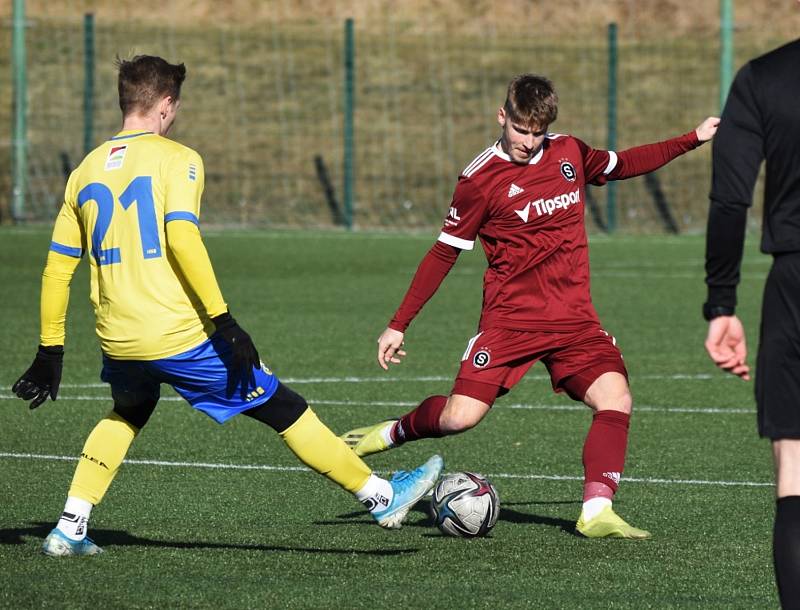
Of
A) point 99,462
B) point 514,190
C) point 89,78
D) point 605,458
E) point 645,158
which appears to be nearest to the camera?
point 99,462

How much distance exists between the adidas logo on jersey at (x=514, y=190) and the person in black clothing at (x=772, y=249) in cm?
242

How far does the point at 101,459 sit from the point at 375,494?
3.31ft

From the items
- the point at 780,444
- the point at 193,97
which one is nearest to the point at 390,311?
the point at 780,444

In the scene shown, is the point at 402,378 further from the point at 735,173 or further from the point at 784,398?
the point at 735,173

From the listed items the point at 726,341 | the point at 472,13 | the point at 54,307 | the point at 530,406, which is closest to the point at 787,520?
the point at 726,341

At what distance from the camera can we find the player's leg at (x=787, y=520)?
13.5 feet

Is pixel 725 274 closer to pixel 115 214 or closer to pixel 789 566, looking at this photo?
pixel 789 566

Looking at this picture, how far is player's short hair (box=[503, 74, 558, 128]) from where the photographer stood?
20.8ft

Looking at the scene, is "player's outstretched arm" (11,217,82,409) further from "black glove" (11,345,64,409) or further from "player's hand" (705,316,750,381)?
"player's hand" (705,316,750,381)

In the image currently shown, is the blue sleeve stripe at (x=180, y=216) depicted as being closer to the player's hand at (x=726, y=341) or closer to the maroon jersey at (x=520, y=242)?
the maroon jersey at (x=520, y=242)

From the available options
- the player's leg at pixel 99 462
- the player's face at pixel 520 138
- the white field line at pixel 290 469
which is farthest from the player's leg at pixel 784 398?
the white field line at pixel 290 469

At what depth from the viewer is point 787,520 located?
4.20 meters

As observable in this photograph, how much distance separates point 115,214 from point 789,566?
8.94 ft

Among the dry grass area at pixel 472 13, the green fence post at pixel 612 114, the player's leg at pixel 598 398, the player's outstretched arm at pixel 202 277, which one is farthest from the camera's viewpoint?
the dry grass area at pixel 472 13
